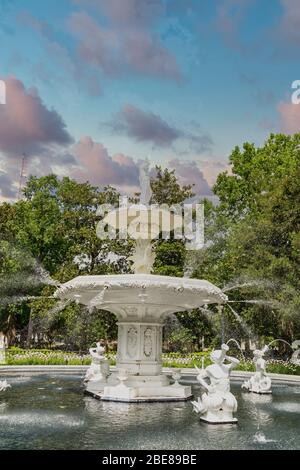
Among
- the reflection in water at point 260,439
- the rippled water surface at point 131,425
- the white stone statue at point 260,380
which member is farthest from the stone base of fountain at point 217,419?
the white stone statue at point 260,380

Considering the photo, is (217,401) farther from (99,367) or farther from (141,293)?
(99,367)

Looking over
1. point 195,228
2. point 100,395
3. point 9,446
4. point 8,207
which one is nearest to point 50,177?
point 8,207

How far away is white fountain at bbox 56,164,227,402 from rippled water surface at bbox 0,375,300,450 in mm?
632

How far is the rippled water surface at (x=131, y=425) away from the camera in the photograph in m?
9.02

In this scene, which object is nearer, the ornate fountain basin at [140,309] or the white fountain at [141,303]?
the ornate fountain basin at [140,309]

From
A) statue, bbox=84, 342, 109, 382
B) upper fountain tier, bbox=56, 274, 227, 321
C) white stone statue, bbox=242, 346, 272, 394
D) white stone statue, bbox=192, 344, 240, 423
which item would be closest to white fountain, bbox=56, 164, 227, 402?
upper fountain tier, bbox=56, 274, 227, 321

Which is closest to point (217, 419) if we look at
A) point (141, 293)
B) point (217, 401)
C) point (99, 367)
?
point (217, 401)

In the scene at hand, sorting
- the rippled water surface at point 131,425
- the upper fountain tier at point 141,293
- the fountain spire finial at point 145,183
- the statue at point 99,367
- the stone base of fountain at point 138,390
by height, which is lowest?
the rippled water surface at point 131,425

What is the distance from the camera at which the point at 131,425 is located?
1057cm

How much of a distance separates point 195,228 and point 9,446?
107ft

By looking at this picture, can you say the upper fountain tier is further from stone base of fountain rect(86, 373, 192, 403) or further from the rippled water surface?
A: the rippled water surface

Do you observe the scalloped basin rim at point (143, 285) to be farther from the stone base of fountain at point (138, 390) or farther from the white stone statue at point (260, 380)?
the white stone statue at point (260, 380)

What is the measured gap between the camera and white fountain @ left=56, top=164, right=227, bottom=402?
13602mm
